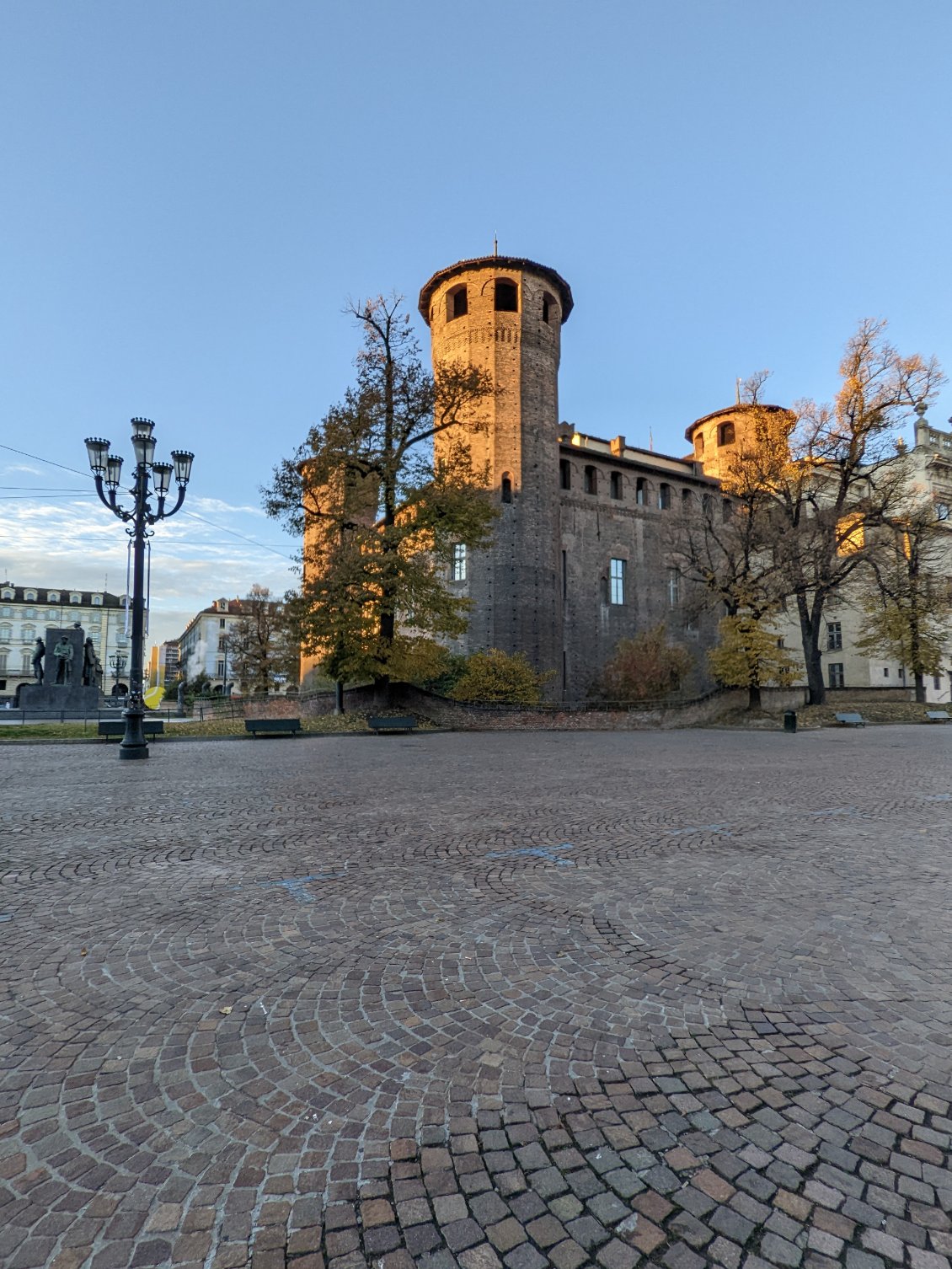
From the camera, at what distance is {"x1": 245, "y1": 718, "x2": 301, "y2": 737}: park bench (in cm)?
1881

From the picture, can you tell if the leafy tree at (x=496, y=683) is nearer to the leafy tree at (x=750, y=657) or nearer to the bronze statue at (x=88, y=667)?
the leafy tree at (x=750, y=657)

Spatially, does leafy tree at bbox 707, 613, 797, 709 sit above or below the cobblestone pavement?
above

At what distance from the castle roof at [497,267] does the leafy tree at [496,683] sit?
21097 mm

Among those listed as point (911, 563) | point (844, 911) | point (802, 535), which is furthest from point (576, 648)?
point (844, 911)

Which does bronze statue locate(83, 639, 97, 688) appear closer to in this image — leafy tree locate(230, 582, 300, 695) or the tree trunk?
leafy tree locate(230, 582, 300, 695)

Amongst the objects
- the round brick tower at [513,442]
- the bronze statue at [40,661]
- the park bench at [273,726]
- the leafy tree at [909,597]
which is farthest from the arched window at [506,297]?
the bronze statue at [40,661]

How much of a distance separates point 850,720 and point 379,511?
68.1 ft

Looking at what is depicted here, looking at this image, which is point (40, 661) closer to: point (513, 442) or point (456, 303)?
point (513, 442)

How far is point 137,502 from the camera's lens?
13922 mm

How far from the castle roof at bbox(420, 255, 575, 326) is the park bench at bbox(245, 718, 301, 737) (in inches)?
1040

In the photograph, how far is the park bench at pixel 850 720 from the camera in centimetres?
2594

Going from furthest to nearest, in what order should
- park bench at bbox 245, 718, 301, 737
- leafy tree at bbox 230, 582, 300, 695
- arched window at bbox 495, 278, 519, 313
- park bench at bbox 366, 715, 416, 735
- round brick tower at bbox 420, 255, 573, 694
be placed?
leafy tree at bbox 230, 582, 300, 695 → arched window at bbox 495, 278, 519, 313 → round brick tower at bbox 420, 255, 573, 694 → park bench at bbox 366, 715, 416, 735 → park bench at bbox 245, 718, 301, 737

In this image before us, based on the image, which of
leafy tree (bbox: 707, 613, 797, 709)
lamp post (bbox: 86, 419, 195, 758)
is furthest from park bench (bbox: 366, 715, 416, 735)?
leafy tree (bbox: 707, 613, 797, 709)

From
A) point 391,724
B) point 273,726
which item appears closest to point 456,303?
point 391,724
